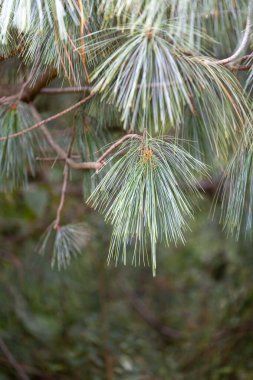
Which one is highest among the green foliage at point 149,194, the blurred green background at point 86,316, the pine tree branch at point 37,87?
the pine tree branch at point 37,87

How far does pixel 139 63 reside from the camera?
34.3 inches

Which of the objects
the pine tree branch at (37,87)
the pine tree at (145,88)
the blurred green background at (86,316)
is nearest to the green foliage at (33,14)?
the pine tree at (145,88)

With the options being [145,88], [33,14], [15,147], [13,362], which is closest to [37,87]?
[15,147]

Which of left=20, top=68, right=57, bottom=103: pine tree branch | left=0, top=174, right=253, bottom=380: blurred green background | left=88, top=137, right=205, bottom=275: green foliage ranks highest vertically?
left=20, top=68, right=57, bottom=103: pine tree branch

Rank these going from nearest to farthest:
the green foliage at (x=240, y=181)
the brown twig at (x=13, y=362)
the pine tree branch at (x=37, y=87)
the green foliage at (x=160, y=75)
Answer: the green foliage at (x=160, y=75) < the green foliage at (x=240, y=181) < the pine tree branch at (x=37, y=87) < the brown twig at (x=13, y=362)

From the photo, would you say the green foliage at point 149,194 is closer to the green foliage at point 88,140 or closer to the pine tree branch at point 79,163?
the pine tree branch at point 79,163

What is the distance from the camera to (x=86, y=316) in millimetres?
2859

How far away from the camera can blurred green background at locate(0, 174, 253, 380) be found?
2.40 m

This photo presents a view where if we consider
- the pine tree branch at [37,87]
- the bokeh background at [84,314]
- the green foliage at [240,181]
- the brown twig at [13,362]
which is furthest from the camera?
the bokeh background at [84,314]

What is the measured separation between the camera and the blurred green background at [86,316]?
240 centimetres

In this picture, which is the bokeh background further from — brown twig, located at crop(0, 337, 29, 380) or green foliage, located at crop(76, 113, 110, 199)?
green foliage, located at crop(76, 113, 110, 199)

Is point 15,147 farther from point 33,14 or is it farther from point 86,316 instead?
point 86,316

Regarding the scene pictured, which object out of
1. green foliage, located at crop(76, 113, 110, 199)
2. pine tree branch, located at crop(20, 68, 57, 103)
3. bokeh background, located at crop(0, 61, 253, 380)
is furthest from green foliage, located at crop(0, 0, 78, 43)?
bokeh background, located at crop(0, 61, 253, 380)

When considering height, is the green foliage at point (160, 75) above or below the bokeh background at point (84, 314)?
above
